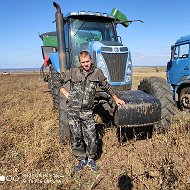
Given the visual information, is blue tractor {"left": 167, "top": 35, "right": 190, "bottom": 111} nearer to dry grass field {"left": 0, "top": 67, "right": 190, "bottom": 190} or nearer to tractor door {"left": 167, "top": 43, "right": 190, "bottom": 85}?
tractor door {"left": 167, "top": 43, "right": 190, "bottom": 85}

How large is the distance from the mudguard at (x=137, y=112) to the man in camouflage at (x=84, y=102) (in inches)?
10.1

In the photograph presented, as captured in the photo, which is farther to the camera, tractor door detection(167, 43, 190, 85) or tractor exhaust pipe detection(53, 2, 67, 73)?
tractor door detection(167, 43, 190, 85)

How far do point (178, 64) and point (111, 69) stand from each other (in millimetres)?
4175

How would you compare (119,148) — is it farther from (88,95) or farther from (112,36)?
(112,36)

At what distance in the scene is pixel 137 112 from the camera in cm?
384

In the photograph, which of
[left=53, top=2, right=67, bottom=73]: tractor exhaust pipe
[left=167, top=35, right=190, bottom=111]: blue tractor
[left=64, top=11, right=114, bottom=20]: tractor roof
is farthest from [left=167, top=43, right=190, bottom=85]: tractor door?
[left=53, top=2, right=67, bottom=73]: tractor exhaust pipe

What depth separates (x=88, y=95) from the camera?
3449mm

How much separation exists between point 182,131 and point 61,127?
2275 mm

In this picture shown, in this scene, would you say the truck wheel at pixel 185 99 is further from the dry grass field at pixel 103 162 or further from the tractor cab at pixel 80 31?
the tractor cab at pixel 80 31

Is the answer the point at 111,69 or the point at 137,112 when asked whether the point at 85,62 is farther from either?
the point at 111,69

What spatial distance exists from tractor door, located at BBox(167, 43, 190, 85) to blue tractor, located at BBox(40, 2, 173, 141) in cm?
280

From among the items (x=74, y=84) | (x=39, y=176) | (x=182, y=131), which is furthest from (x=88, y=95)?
(x=182, y=131)

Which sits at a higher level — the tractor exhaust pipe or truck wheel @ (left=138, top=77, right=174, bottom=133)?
the tractor exhaust pipe

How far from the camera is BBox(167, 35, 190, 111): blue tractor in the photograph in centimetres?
764
